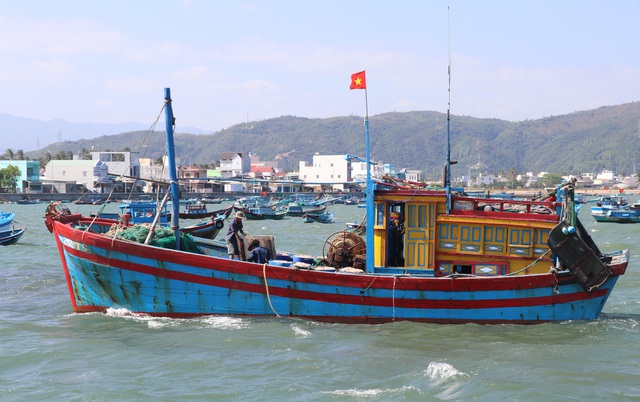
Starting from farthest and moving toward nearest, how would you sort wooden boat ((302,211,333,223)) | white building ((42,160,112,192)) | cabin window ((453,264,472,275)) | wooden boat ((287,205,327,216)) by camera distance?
white building ((42,160,112,192)) → wooden boat ((287,205,327,216)) → wooden boat ((302,211,333,223)) → cabin window ((453,264,472,275))

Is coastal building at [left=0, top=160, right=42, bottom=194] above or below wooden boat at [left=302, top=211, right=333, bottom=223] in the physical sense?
above

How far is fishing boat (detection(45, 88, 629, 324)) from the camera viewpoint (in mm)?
→ 14703

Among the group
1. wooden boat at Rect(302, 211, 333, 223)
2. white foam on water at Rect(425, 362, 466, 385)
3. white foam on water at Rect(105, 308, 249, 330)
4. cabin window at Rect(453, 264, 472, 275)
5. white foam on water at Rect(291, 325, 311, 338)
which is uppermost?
cabin window at Rect(453, 264, 472, 275)

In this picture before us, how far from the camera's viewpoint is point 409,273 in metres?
15.2

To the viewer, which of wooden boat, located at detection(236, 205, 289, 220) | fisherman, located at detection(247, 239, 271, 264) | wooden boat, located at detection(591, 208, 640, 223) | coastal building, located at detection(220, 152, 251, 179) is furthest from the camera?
coastal building, located at detection(220, 152, 251, 179)

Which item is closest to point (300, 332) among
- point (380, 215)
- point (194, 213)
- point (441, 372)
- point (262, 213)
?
point (380, 215)

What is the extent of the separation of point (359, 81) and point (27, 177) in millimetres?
100995

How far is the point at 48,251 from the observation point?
30922mm

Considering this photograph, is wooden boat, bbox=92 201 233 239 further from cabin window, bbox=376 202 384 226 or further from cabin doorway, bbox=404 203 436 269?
cabin doorway, bbox=404 203 436 269

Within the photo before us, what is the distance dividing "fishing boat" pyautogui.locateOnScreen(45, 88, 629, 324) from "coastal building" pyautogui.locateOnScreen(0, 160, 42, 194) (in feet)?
308

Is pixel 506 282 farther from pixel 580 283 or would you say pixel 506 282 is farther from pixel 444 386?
pixel 444 386

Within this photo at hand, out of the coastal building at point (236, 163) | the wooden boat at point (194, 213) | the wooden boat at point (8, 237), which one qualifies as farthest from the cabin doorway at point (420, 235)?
the coastal building at point (236, 163)

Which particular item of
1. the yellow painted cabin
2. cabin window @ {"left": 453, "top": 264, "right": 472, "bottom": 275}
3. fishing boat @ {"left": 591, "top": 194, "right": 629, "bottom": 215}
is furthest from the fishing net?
fishing boat @ {"left": 591, "top": 194, "right": 629, "bottom": 215}

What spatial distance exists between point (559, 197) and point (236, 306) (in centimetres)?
706
